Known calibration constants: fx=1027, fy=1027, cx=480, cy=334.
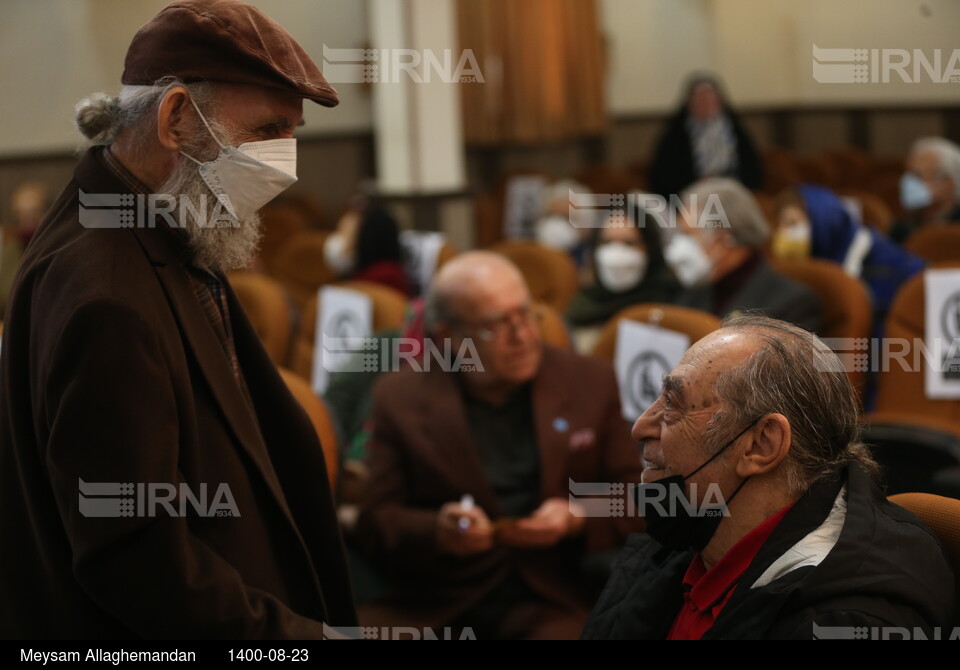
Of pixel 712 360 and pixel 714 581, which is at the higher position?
pixel 712 360

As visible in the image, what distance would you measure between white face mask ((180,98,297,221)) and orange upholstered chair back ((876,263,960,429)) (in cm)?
273

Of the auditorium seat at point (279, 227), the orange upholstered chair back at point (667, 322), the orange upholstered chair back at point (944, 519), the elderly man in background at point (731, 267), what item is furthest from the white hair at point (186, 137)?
the auditorium seat at point (279, 227)

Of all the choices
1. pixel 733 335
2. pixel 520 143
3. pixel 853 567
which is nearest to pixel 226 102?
pixel 733 335

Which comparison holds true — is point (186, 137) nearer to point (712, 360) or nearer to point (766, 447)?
point (712, 360)

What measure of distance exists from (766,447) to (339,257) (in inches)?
174

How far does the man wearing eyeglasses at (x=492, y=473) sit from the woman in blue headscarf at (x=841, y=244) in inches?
77.6

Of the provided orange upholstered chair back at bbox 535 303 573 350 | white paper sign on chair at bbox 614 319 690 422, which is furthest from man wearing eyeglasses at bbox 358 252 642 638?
orange upholstered chair back at bbox 535 303 573 350

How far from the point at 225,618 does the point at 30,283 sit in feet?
1.75

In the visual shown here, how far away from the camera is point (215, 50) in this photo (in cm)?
145

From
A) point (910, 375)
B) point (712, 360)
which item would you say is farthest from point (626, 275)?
point (712, 360)

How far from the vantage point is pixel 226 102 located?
58.3 inches

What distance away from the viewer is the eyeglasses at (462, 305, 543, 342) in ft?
8.99

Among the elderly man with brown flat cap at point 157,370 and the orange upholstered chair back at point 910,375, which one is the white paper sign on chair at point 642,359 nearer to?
the orange upholstered chair back at point 910,375

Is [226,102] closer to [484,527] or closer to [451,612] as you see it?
[484,527]
